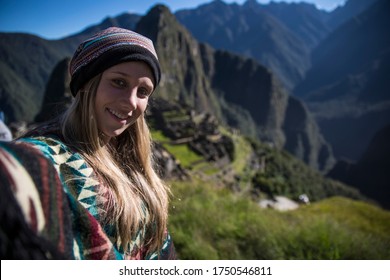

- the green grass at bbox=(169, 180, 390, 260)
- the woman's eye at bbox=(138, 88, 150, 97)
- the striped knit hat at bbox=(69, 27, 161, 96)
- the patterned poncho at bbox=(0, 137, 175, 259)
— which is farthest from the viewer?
the green grass at bbox=(169, 180, 390, 260)

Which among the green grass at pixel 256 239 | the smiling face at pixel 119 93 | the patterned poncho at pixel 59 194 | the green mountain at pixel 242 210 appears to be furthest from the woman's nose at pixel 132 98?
the green grass at pixel 256 239

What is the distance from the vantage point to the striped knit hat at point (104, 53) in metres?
1.41

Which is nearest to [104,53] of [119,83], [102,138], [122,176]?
[119,83]

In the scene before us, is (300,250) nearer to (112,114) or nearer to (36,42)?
(112,114)

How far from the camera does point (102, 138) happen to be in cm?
162

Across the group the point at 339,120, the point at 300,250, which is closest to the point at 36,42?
the point at 339,120

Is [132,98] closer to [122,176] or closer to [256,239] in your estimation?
[122,176]

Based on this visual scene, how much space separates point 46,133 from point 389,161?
5523 inches

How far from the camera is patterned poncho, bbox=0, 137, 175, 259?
0.89 metres

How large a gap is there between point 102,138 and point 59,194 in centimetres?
66

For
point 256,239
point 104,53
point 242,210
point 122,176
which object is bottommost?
point 242,210

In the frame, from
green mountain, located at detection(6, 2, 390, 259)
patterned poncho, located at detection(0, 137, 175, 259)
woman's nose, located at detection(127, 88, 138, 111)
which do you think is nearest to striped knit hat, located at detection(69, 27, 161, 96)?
woman's nose, located at detection(127, 88, 138, 111)

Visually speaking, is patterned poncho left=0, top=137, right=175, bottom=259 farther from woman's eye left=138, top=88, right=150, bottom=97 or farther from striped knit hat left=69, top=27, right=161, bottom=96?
woman's eye left=138, top=88, right=150, bottom=97

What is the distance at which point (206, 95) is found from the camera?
184 meters
